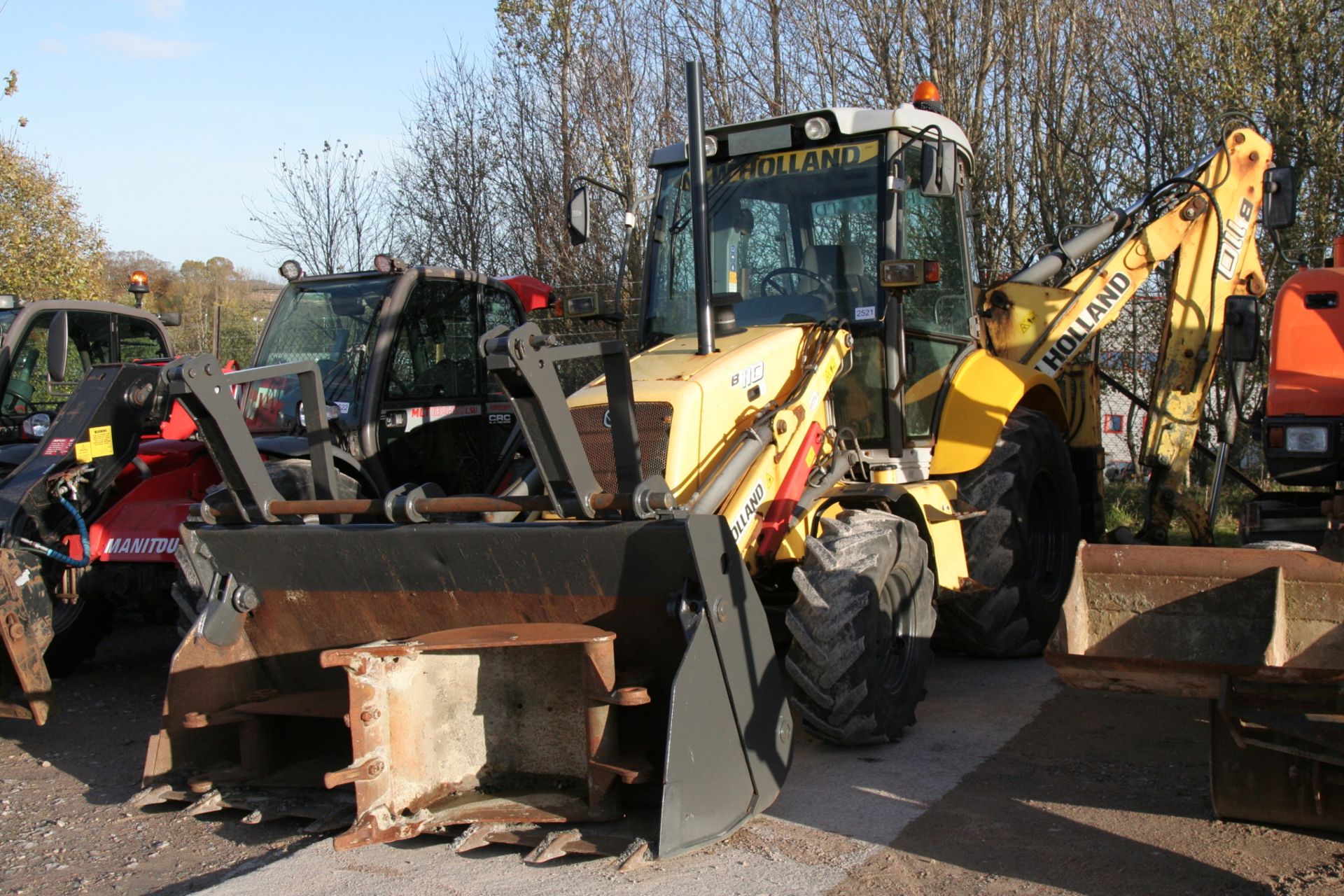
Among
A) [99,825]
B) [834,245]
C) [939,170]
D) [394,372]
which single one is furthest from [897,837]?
[394,372]

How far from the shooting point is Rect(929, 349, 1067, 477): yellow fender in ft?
21.0

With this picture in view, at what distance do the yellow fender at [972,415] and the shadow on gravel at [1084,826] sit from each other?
1.49 metres

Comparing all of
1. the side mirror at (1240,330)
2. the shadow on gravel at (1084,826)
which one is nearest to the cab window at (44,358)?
the shadow on gravel at (1084,826)

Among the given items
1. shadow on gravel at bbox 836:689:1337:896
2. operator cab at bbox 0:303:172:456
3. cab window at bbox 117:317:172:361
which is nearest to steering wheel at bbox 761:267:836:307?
shadow on gravel at bbox 836:689:1337:896

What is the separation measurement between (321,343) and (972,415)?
3971mm

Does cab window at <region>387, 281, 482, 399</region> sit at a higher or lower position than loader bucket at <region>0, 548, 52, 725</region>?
higher

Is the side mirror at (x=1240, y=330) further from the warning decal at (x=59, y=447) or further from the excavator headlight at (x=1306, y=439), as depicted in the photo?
the warning decal at (x=59, y=447)

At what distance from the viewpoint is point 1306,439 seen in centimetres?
564

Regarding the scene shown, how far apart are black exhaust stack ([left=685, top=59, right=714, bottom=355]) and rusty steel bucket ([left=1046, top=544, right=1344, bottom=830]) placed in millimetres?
1907

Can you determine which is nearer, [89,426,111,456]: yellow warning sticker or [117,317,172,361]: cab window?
[89,426,111,456]: yellow warning sticker

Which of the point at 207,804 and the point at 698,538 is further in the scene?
the point at 207,804

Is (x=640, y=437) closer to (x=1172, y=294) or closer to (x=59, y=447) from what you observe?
(x=59, y=447)

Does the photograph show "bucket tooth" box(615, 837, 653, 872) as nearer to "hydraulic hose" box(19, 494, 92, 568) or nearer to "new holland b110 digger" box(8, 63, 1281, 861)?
"new holland b110 digger" box(8, 63, 1281, 861)

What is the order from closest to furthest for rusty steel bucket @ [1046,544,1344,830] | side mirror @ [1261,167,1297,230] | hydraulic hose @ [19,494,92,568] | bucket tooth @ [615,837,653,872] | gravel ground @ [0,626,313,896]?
rusty steel bucket @ [1046,544,1344,830], bucket tooth @ [615,837,653,872], gravel ground @ [0,626,313,896], hydraulic hose @ [19,494,92,568], side mirror @ [1261,167,1297,230]
